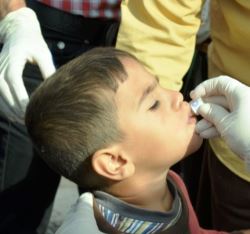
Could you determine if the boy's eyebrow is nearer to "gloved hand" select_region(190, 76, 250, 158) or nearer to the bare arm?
"gloved hand" select_region(190, 76, 250, 158)

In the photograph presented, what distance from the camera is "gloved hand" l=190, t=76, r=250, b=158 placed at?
1.32 metres

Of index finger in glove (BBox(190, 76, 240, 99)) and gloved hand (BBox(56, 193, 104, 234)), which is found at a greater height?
index finger in glove (BBox(190, 76, 240, 99))

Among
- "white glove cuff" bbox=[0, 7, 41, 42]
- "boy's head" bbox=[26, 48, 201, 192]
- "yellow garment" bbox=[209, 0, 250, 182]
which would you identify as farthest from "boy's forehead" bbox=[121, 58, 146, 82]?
"white glove cuff" bbox=[0, 7, 41, 42]

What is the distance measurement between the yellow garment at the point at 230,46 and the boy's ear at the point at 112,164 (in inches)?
11.8

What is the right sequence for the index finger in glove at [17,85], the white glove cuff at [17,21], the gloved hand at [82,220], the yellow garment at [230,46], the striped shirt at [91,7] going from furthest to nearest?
the striped shirt at [91,7] → the white glove cuff at [17,21] → the index finger in glove at [17,85] → the yellow garment at [230,46] → the gloved hand at [82,220]

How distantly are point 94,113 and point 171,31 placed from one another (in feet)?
1.10

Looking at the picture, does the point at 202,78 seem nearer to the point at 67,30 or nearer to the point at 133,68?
the point at 67,30

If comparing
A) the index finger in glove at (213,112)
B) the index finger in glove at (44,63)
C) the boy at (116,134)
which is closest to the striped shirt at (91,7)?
the index finger in glove at (44,63)

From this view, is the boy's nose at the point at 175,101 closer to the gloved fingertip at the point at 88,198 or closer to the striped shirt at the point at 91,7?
the gloved fingertip at the point at 88,198

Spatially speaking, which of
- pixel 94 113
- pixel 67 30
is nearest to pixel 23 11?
pixel 67 30

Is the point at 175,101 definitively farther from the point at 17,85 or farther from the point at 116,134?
the point at 17,85

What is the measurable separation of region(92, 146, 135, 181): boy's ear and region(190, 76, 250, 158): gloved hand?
0.17 metres

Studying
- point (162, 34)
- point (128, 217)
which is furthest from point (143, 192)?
point (162, 34)

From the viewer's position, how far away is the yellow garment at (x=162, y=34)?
1523 mm
